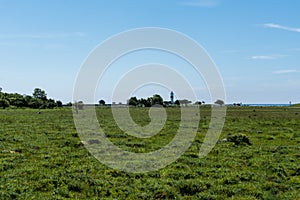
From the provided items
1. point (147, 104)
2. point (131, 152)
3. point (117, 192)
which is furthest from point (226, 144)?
point (147, 104)

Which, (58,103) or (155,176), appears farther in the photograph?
(58,103)

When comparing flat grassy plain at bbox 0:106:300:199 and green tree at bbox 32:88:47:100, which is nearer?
flat grassy plain at bbox 0:106:300:199

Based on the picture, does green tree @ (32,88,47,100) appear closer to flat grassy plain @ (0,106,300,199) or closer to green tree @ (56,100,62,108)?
green tree @ (56,100,62,108)

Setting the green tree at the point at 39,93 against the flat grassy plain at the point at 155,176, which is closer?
the flat grassy plain at the point at 155,176

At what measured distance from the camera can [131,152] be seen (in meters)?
19.4

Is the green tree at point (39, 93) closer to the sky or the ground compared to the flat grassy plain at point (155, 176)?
closer to the sky

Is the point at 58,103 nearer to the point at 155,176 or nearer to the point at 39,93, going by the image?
the point at 39,93

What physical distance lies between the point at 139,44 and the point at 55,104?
12451 centimetres

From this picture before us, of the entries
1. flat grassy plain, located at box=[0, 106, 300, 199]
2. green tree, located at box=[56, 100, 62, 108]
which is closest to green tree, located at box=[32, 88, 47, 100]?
green tree, located at box=[56, 100, 62, 108]

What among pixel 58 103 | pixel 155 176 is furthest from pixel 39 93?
pixel 155 176

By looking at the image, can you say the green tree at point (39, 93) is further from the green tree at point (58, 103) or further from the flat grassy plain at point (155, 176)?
the flat grassy plain at point (155, 176)

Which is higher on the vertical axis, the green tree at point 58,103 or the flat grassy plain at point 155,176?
the green tree at point 58,103

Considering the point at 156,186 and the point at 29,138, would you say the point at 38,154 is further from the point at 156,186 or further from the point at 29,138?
the point at 156,186

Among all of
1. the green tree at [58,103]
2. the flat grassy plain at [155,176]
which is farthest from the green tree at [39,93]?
A: the flat grassy plain at [155,176]
